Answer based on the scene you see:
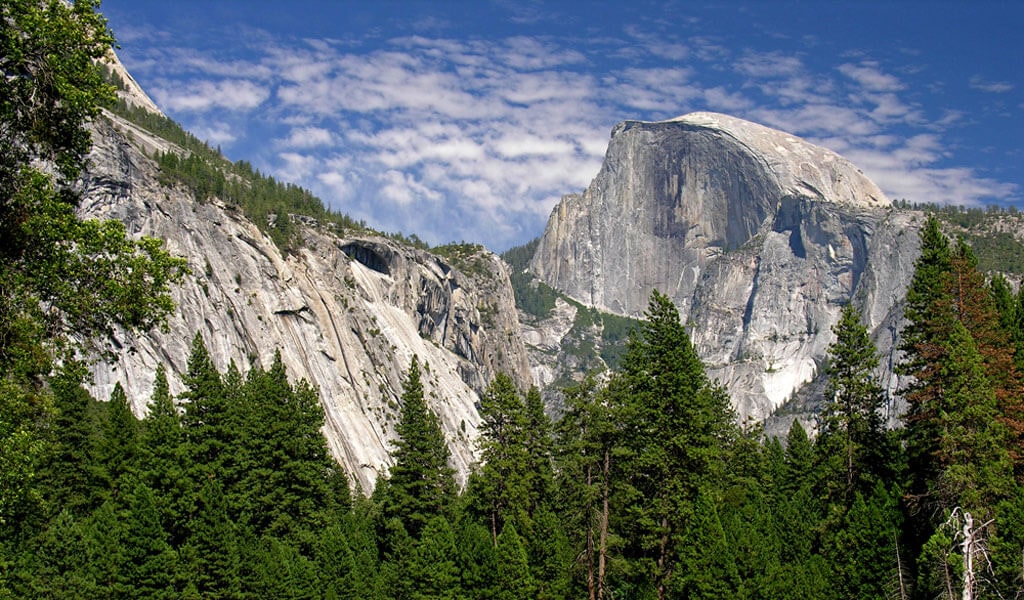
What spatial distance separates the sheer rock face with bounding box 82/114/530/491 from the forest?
120 ft

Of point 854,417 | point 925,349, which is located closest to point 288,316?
point 854,417

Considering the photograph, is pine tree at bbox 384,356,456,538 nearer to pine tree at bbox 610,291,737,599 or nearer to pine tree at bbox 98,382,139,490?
pine tree at bbox 98,382,139,490

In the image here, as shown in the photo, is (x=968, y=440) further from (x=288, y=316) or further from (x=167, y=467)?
(x=288, y=316)

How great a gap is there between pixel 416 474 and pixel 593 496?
14.3m

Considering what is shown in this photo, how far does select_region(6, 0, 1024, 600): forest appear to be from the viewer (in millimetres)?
35000

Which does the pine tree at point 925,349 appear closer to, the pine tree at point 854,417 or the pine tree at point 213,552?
the pine tree at point 854,417

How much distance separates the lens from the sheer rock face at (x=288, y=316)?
97375 millimetres

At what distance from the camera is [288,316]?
112 metres

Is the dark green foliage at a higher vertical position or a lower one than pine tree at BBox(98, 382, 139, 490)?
higher

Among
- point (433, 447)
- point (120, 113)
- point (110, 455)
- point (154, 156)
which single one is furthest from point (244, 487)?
point (120, 113)

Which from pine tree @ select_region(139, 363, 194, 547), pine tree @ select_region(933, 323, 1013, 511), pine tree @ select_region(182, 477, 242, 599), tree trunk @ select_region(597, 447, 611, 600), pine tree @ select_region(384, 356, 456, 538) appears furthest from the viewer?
pine tree @ select_region(384, 356, 456, 538)

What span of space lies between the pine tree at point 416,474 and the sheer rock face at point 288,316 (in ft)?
118

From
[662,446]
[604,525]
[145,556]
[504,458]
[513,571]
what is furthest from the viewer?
[504,458]

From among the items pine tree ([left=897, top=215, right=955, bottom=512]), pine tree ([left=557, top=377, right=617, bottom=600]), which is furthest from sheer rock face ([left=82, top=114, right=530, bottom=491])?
pine tree ([left=897, top=215, right=955, bottom=512])
